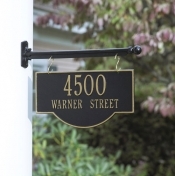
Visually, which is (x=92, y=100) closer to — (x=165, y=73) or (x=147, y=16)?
(x=147, y=16)

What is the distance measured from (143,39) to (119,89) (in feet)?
8.79

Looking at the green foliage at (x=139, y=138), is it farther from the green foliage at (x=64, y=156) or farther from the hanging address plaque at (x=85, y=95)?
the hanging address plaque at (x=85, y=95)

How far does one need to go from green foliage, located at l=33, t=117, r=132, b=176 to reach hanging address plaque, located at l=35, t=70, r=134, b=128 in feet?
10.8

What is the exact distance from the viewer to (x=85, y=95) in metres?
2.97

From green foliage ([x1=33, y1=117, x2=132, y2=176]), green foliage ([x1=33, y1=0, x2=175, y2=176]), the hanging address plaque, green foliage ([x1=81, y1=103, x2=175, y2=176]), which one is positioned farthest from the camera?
green foliage ([x1=81, y1=103, x2=175, y2=176])

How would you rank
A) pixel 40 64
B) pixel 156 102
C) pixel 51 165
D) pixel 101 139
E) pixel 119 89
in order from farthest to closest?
1. pixel 40 64
2. pixel 101 139
3. pixel 51 165
4. pixel 156 102
5. pixel 119 89

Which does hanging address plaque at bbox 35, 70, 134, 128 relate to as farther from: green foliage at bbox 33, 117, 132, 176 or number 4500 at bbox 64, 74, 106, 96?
green foliage at bbox 33, 117, 132, 176

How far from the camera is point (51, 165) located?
21.5 feet

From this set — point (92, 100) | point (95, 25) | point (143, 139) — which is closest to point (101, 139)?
point (143, 139)

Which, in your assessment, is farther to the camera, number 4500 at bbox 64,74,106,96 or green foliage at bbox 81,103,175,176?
green foliage at bbox 81,103,175,176

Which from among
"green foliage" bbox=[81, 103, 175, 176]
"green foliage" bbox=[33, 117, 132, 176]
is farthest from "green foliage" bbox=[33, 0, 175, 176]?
"green foliage" bbox=[33, 117, 132, 176]

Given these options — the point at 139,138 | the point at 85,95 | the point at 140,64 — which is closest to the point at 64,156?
the point at 140,64

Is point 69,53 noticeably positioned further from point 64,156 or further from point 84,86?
point 64,156

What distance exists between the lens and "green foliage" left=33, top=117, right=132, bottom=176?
6348 millimetres
